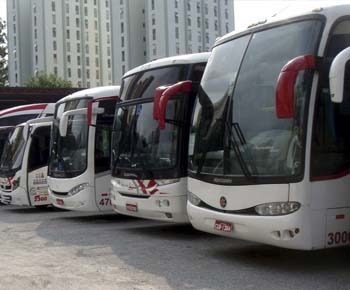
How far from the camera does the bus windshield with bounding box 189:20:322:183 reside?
664cm

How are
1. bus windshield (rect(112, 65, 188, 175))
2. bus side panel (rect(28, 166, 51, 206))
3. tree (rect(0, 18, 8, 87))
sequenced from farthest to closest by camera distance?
tree (rect(0, 18, 8, 87))
bus side panel (rect(28, 166, 51, 206))
bus windshield (rect(112, 65, 188, 175))

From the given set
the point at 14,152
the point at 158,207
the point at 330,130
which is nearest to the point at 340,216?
the point at 330,130

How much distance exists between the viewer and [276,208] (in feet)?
21.9

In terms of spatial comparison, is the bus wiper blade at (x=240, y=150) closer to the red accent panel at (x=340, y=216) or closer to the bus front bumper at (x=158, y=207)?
the red accent panel at (x=340, y=216)

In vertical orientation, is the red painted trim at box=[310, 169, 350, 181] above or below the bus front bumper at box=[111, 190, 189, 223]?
above

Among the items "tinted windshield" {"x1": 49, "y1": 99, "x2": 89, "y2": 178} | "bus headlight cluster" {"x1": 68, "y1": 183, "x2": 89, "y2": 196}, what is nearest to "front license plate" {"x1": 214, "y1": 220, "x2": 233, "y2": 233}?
"bus headlight cluster" {"x1": 68, "y1": 183, "x2": 89, "y2": 196}

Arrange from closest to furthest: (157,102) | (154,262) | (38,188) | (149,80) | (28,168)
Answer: (154,262) → (157,102) → (149,80) → (38,188) → (28,168)

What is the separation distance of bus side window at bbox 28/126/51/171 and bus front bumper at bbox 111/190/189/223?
538 centimetres

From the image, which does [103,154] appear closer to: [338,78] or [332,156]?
[332,156]

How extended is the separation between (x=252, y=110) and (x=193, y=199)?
1.56 m

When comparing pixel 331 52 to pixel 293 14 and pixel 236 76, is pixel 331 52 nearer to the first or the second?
pixel 293 14

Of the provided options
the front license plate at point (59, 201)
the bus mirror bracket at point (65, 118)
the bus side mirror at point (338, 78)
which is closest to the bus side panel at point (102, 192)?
the front license plate at point (59, 201)

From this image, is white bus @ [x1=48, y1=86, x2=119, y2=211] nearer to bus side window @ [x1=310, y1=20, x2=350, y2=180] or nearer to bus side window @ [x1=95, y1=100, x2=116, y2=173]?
bus side window @ [x1=95, y1=100, x2=116, y2=173]

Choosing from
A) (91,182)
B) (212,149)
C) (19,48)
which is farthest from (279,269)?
(19,48)
